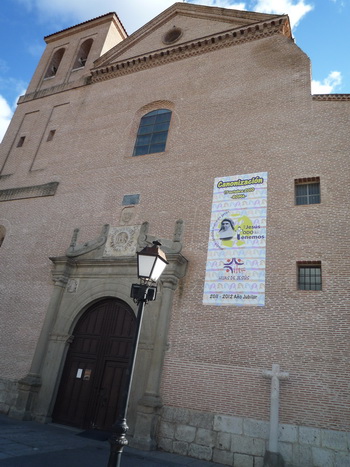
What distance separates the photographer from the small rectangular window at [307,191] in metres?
10.1

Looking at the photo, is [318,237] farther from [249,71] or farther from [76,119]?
[76,119]

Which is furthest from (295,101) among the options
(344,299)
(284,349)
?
(284,349)

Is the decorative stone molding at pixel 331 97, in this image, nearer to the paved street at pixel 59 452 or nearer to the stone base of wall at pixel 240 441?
the stone base of wall at pixel 240 441

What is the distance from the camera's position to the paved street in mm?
6312

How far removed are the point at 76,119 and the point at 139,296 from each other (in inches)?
524

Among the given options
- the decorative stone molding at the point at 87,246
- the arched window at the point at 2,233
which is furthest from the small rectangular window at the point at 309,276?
the arched window at the point at 2,233

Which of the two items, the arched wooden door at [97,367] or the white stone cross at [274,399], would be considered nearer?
the white stone cross at [274,399]

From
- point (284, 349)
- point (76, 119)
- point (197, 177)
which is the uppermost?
point (76, 119)

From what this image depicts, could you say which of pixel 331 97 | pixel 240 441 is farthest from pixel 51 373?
pixel 331 97

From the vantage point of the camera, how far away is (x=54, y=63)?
2041cm

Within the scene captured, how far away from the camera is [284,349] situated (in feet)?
27.6

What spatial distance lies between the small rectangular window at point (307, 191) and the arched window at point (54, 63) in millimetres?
15719

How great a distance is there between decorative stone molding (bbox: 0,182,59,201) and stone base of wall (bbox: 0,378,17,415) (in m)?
7.03

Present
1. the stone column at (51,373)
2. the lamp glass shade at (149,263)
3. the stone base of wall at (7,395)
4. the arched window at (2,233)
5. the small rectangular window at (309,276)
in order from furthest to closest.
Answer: the arched window at (2,233), the stone base of wall at (7,395), the stone column at (51,373), the small rectangular window at (309,276), the lamp glass shade at (149,263)
